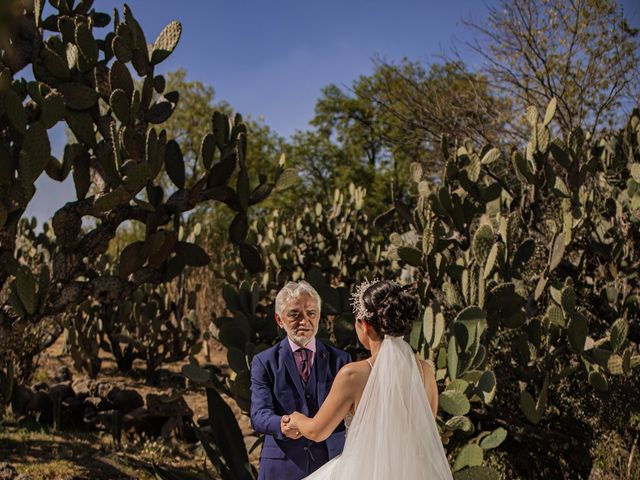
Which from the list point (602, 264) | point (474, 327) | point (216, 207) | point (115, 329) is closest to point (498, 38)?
point (602, 264)

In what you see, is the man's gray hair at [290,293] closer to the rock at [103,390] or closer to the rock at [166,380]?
the rock at [103,390]

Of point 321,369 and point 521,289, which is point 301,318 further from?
point 521,289

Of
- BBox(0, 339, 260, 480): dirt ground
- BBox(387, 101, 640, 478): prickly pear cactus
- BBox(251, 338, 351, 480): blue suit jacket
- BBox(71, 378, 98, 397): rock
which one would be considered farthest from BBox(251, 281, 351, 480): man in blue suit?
BBox(71, 378, 98, 397): rock

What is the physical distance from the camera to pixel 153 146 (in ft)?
14.6

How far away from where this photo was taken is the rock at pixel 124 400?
21.4ft

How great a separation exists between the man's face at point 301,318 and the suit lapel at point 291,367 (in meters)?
0.06

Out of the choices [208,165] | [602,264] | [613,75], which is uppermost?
[613,75]

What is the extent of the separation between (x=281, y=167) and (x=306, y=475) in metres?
3.57

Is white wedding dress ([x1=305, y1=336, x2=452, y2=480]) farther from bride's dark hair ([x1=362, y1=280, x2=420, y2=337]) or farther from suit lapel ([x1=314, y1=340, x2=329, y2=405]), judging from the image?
suit lapel ([x1=314, y1=340, x2=329, y2=405])

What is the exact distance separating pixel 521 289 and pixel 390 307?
122 inches

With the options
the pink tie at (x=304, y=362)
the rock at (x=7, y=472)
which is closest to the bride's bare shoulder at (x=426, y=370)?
the pink tie at (x=304, y=362)

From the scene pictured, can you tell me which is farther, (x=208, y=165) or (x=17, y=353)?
(x=17, y=353)

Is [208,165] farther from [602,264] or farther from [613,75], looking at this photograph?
[613,75]

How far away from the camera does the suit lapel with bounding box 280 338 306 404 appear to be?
2.51 metres
